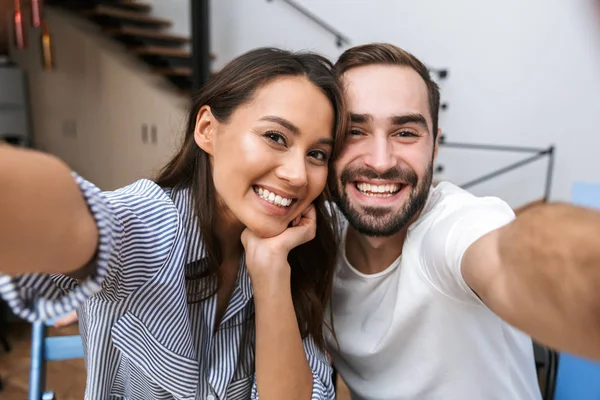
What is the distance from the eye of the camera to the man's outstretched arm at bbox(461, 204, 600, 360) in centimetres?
41

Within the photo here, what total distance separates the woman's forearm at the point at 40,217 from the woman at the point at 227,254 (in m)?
0.14

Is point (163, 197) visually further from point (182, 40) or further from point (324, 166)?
point (182, 40)

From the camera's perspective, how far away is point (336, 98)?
90cm

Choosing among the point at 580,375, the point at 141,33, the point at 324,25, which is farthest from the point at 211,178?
the point at 141,33

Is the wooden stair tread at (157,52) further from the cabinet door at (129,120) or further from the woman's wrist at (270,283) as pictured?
the woman's wrist at (270,283)

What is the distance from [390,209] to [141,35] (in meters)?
3.77

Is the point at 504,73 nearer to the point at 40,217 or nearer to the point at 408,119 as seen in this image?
the point at 408,119

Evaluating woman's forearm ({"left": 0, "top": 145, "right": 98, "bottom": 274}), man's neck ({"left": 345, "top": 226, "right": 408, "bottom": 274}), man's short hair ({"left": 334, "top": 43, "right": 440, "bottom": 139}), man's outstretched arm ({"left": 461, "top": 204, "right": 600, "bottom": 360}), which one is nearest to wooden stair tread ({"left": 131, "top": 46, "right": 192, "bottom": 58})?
man's short hair ({"left": 334, "top": 43, "right": 440, "bottom": 139})

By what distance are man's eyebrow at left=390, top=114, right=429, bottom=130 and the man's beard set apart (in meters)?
0.11

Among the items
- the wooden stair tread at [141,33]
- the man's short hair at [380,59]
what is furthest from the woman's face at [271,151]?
the wooden stair tread at [141,33]

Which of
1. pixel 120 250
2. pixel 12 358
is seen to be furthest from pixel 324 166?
pixel 12 358

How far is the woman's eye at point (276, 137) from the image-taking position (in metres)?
0.81

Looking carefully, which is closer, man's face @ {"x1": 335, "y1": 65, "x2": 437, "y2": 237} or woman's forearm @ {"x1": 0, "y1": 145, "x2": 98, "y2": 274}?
woman's forearm @ {"x1": 0, "y1": 145, "x2": 98, "y2": 274}

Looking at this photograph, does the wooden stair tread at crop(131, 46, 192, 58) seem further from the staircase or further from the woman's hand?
the woman's hand
